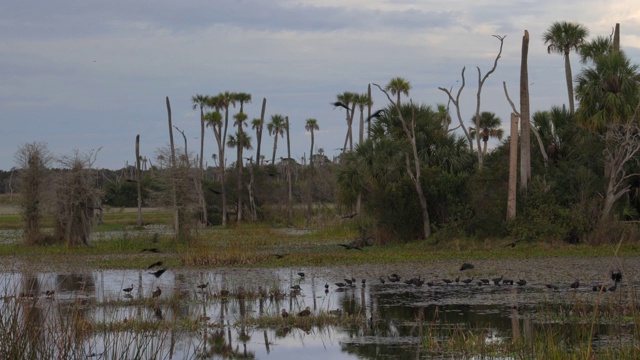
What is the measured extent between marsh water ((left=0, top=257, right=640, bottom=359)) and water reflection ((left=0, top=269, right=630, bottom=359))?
0.08ft

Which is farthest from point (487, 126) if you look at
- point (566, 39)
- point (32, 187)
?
point (32, 187)

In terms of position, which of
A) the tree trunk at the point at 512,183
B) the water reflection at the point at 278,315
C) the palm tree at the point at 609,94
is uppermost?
the palm tree at the point at 609,94

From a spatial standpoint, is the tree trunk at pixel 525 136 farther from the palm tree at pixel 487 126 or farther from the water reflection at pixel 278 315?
the palm tree at pixel 487 126

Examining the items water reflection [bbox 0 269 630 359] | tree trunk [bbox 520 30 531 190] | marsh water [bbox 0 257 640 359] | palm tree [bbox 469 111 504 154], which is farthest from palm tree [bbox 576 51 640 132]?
palm tree [bbox 469 111 504 154]

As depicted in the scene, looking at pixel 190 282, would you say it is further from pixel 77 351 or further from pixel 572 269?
pixel 77 351

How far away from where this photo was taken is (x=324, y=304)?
1958 centimetres

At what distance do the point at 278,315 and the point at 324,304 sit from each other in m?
2.25

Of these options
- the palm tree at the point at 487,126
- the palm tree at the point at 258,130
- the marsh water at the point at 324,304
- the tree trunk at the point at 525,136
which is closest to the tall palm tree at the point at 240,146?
the palm tree at the point at 258,130

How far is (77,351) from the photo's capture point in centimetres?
959

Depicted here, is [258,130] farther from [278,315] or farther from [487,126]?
[278,315]

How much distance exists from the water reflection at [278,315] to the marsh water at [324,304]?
3 cm

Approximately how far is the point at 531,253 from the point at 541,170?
5271mm

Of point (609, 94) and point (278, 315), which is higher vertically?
point (609, 94)

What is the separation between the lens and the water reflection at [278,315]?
12992 mm
